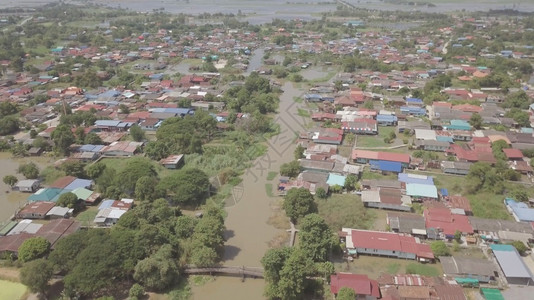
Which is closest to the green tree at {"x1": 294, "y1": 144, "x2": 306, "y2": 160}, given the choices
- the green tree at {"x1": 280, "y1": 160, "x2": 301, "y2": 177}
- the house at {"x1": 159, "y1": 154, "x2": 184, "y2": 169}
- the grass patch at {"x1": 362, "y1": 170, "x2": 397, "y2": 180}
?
the green tree at {"x1": 280, "y1": 160, "x2": 301, "y2": 177}

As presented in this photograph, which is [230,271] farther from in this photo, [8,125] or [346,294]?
[8,125]

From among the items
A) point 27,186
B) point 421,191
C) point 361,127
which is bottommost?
point 421,191

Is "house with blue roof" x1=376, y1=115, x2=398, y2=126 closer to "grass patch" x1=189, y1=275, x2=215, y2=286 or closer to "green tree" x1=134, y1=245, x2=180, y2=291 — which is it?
"grass patch" x1=189, y1=275, x2=215, y2=286

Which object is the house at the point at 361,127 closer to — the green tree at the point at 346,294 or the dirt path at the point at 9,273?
the green tree at the point at 346,294

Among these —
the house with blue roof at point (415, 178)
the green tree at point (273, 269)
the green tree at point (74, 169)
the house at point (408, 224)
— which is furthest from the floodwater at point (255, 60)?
the green tree at point (273, 269)

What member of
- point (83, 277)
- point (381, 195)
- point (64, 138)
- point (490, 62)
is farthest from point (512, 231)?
point (490, 62)

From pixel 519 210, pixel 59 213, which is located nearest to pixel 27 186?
pixel 59 213
